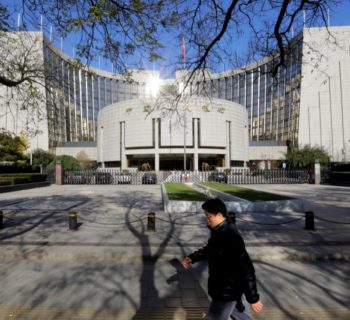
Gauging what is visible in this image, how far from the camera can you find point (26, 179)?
25938mm

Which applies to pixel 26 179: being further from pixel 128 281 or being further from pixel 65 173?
pixel 128 281

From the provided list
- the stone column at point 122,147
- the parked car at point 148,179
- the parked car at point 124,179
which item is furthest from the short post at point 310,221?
the stone column at point 122,147

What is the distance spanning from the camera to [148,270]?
17.0 feet

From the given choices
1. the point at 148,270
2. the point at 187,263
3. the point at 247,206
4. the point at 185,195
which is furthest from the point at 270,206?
the point at 187,263

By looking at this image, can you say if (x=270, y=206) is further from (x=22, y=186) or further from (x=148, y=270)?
(x=22, y=186)

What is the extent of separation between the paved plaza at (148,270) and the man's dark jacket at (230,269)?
5.08 feet

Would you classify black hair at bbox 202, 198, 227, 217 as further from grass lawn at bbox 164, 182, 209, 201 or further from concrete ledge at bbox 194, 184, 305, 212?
grass lawn at bbox 164, 182, 209, 201

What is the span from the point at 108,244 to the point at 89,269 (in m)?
1.40

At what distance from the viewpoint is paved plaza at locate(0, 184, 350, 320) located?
12.2ft

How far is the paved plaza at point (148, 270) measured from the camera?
3.72m

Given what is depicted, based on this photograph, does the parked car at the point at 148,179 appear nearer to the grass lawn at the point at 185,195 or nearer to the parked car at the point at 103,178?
the parked car at the point at 103,178

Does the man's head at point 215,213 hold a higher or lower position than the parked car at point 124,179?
higher

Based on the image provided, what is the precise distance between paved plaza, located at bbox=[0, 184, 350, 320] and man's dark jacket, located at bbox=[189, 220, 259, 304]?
61.0 inches

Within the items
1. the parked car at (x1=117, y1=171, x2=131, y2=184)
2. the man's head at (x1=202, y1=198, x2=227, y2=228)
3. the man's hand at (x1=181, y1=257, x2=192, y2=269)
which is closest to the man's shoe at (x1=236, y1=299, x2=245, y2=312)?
the man's hand at (x1=181, y1=257, x2=192, y2=269)
